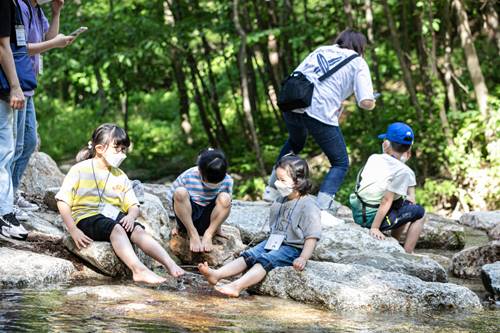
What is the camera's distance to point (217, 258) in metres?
6.10

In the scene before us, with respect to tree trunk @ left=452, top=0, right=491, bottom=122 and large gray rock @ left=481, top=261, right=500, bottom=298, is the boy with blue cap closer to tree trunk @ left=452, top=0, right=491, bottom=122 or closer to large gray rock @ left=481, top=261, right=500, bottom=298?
large gray rock @ left=481, top=261, right=500, bottom=298

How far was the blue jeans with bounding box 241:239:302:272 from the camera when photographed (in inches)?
215

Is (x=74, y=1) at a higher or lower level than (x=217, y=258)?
higher

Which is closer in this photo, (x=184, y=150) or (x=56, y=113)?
(x=184, y=150)

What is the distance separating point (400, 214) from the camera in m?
6.84

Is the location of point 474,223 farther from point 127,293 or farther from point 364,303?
point 127,293

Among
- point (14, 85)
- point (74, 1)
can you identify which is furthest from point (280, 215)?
point (74, 1)

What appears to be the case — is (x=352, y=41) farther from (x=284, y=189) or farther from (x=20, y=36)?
(x=20, y=36)

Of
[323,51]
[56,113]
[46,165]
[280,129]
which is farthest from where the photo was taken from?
[56,113]

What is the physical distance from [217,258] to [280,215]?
0.73m

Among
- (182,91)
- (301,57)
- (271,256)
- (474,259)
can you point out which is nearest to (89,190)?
(271,256)

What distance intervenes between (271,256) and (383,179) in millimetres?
1744

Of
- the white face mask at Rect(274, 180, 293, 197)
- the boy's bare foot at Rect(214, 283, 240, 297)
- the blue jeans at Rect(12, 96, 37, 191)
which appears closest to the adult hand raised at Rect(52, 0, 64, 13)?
the blue jeans at Rect(12, 96, 37, 191)

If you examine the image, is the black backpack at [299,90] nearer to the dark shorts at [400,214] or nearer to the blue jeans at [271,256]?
the dark shorts at [400,214]
